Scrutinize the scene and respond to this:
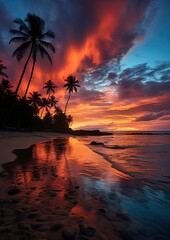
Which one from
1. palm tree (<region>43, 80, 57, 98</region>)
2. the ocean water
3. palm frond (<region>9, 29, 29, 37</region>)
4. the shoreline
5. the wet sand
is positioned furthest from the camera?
palm tree (<region>43, 80, 57, 98</region>)

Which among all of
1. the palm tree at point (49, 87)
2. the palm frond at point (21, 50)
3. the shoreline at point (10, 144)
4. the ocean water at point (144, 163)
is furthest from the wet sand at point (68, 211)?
the palm tree at point (49, 87)

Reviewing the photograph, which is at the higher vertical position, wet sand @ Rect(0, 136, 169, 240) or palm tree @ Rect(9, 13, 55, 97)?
palm tree @ Rect(9, 13, 55, 97)

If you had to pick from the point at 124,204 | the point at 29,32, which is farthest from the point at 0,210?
the point at 29,32

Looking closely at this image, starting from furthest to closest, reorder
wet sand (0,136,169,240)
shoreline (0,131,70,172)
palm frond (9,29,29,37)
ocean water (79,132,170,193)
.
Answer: palm frond (9,29,29,37)
shoreline (0,131,70,172)
ocean water (79,132,170,193)
wet sand (0,136,169,240)

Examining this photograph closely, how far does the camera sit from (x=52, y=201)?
3439mm

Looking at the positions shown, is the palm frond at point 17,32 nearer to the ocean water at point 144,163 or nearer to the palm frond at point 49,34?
the palm frond at point 49,34

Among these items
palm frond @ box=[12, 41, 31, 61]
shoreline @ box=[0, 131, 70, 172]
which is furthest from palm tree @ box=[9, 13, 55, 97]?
shoreline @ box=[0, 131, 70, 172]

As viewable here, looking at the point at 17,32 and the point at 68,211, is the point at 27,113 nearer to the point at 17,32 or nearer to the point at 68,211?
the point at 17,32

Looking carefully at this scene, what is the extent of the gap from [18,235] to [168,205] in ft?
9.68

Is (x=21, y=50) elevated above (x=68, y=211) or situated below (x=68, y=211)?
above

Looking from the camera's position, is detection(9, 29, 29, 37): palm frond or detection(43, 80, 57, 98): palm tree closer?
detection(9, 29, 29, 37): palm frond

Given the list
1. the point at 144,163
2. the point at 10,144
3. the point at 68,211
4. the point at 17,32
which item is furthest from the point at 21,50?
the point at 68,211

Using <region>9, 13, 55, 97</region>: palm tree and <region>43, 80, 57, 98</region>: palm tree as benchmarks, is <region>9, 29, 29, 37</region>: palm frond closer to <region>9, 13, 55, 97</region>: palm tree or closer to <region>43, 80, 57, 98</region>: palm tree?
<region>9, 13, 55, 97</region>: palm tree

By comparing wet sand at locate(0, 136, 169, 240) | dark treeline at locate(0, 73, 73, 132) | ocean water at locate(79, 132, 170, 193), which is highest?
dark treeline at locate(0, 73, 73, 132)
